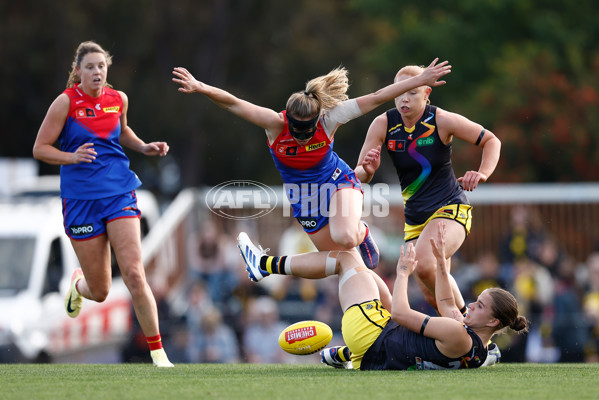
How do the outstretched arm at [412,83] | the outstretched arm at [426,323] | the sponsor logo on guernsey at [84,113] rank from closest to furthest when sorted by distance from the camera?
the outstretched arm at [426,323], the outstretched arm at [412,83], the sponsor logo on guernsey at [84,113]

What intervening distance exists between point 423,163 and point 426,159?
4 centimetres

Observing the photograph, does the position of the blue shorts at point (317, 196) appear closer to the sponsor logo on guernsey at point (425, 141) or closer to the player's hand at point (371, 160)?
the player's hand at point (371, 160)

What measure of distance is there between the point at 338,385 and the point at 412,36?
2136 centimetres

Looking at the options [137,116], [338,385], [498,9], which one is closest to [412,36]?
[498,9]

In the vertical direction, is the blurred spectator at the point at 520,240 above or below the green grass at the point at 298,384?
above

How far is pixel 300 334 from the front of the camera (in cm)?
692

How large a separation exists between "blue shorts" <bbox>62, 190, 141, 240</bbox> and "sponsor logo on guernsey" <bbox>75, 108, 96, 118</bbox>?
65 cm

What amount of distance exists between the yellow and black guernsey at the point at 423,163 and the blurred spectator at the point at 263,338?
5045 mm

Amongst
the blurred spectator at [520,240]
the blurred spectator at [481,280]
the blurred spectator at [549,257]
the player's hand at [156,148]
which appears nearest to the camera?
the player's hand at [156,148]

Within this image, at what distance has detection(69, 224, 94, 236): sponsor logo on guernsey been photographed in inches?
287

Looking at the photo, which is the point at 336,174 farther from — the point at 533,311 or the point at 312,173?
the point at 533,311

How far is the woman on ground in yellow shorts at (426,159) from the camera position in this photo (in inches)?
296

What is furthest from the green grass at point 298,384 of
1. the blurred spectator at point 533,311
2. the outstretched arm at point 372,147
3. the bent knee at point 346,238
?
the blurred spectator at point 533,311

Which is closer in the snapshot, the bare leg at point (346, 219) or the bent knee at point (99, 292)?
the bare leg at point (346, 219)
